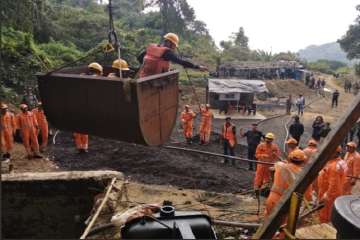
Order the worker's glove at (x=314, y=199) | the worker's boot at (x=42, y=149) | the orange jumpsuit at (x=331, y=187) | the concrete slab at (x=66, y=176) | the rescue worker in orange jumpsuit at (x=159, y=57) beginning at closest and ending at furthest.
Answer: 1. the rescue worker in orange jumpsuit at (x=159, y=57)
2. the concrete slab at (x=66, y=176)
3. the orange jumpsuit at (x=331, y=187)
4. the worker's glove at (x=314, y=199)
5. the worker's boot at (x=42, y=149)

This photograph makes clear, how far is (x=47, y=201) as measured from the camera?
6.60 meters

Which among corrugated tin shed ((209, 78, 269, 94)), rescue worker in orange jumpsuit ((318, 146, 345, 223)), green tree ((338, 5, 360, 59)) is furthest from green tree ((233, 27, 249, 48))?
rescue worker in orange jumpsuit ((318, 146, 345, 223))

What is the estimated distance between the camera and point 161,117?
5027 mm

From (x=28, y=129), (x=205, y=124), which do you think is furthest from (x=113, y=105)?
(x=205, y=124)

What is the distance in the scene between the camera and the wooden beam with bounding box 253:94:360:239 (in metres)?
2.56

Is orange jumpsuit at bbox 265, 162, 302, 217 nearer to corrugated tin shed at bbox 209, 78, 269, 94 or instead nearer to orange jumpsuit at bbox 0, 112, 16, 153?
orange jumpsuit at bbox 0, 112, 16, 153

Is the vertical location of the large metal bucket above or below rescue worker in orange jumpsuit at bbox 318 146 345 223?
above

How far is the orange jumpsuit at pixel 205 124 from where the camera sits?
15.2 meters

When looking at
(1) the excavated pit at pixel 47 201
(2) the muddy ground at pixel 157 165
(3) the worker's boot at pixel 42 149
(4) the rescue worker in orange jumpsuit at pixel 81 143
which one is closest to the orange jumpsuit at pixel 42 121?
(3) the worker's boot at pixel 42 149

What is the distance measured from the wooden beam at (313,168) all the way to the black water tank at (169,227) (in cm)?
75

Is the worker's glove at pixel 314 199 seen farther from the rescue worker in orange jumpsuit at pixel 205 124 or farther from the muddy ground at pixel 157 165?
the rescue worker in orange jumpsuit at pixel 205 124

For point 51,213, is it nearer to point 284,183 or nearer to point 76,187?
point 76,187

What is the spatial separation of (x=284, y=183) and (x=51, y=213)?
4.11 metres

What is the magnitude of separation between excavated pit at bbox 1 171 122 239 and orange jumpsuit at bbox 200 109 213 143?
8.92 meters
